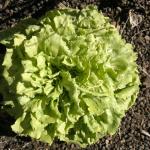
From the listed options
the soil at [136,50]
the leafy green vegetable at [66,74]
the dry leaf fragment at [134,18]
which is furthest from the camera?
the dry leaf fragment at [134,18]

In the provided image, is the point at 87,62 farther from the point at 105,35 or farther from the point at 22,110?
the point at 22,110

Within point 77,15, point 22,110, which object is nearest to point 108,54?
point 77,15

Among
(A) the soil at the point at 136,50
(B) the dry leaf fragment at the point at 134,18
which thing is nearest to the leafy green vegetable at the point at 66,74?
(A) the soil at the point at 136,50

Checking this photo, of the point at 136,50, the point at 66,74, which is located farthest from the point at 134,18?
the point at 66,74

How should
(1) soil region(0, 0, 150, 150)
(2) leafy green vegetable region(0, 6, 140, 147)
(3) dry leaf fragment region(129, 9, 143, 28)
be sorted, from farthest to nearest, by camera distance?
(3) dry leaf fragment region(129, 9, 143, 28)
(1) soil region(0, 0, 150, 150)
(2) leafy green vegetable region(0, 6, 140, 147)

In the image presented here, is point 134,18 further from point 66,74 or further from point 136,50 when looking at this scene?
point 66,74

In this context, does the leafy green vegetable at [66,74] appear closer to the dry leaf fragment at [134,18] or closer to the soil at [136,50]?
the soil at [136,50]

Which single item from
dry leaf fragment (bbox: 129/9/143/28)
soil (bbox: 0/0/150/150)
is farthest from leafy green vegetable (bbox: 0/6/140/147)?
dry leaf fragment (bbox: 129/9/143/28)

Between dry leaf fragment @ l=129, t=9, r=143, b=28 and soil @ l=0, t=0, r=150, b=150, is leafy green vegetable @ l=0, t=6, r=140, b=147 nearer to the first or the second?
soil @ l=0, t=0, r=150, b=150
